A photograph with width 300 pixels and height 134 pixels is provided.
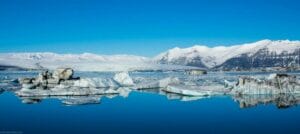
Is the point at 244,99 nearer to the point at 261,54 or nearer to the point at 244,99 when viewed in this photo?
the point at 244,99

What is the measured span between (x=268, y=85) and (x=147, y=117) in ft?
28.5

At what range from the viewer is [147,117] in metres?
12.9

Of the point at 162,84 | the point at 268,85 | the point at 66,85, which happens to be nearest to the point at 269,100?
the point at 268,85

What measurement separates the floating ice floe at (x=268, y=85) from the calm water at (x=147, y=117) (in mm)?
2330

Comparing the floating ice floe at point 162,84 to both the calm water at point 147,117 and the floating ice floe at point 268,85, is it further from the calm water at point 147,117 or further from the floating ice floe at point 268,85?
the calm water at point 147,117

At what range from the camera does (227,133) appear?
1001 cm

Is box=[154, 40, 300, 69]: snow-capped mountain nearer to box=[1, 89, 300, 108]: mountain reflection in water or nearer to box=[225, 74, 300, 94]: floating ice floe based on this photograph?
box=[225, 74, 300, 94]: floating ice floe

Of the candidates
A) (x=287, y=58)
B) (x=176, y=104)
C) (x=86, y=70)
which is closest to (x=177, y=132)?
(x=176, y=104)

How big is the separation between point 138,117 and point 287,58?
158m

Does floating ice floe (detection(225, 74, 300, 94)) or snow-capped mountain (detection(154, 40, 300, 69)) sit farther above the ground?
snow-capped mountain (detection(154, 40, 300, 69))

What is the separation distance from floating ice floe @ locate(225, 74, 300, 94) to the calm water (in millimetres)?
2330

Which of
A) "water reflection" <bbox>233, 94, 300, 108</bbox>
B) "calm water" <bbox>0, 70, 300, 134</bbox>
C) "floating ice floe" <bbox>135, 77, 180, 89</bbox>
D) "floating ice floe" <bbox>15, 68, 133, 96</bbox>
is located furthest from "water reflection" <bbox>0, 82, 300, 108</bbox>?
"floating ice floe" <bbox>135, 77, 180, 89</bbox>

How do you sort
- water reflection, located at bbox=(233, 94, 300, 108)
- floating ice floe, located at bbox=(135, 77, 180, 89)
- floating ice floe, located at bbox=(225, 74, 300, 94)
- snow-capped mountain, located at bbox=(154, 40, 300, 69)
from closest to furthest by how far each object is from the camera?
water reflection, located at bbox=(233, 94, 300, 108) → floating ice floe, located at bbox=(225, 74, 300, 94) → floating ice floe, located at bbox=(135, 77, 180, 89) → snow-capped mountain, located at bbox=(154, 40, 300, 69)

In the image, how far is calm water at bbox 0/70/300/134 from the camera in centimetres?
1064
